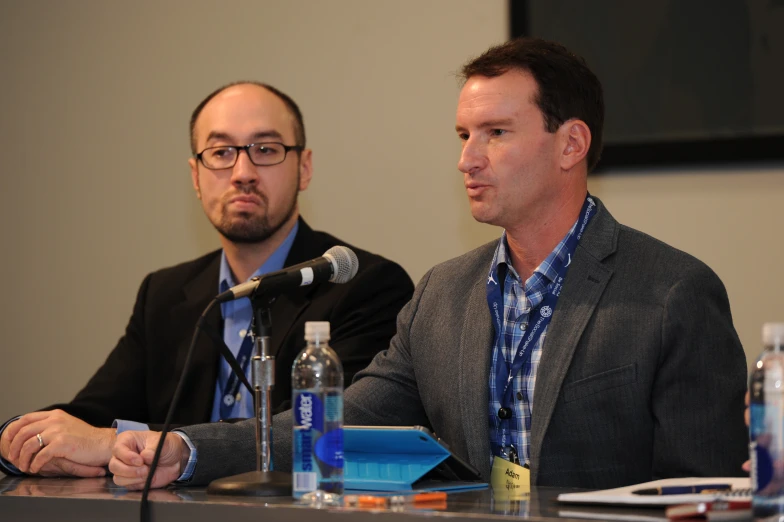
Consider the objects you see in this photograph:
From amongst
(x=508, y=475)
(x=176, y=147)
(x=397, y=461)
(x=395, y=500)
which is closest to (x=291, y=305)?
(x=508, y=475)

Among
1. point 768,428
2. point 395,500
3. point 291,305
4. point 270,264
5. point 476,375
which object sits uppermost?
point 270,264

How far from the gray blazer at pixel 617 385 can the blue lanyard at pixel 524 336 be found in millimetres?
37

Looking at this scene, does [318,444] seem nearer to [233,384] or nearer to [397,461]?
[397,461]

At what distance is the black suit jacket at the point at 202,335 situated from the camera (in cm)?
275

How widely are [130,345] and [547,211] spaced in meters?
1.44

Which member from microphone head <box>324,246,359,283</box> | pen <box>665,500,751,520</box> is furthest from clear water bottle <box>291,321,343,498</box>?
pen <box>665,500,751,520</box>

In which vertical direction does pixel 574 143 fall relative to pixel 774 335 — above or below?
above

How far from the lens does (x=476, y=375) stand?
7.15ft

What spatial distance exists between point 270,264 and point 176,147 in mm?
1090

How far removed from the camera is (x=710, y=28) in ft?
9.61

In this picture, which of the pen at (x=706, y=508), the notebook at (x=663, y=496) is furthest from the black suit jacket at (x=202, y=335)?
the pen at (x=706, y=508)

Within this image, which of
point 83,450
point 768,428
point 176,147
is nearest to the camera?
point 768,428

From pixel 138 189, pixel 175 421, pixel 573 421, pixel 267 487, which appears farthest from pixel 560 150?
pixel 138 189

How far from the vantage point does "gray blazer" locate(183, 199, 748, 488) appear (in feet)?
6.26
